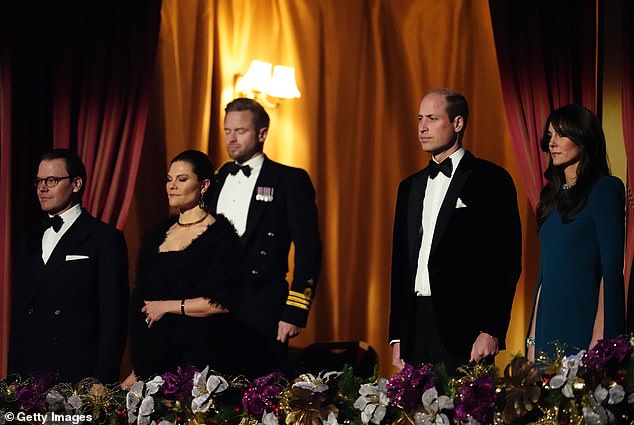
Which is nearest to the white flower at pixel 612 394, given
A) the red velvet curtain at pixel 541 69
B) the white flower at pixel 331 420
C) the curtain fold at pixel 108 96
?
the white flower at pixel 331 420

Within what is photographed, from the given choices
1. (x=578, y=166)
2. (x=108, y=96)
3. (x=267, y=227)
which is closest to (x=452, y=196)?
(x=578, y=166)

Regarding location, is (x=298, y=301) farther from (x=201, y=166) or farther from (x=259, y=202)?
(x=201, y=166)

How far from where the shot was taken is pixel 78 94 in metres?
6.07

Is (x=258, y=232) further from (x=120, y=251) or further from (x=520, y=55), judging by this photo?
(x=520, y=55)

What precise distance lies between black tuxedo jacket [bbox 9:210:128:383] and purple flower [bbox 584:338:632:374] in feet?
7.52

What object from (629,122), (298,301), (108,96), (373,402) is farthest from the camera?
(108,96)

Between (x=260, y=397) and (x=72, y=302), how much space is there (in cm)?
140

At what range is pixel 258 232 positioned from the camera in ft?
17.7

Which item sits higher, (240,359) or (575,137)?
(575,137)

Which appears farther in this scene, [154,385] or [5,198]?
[5,198]

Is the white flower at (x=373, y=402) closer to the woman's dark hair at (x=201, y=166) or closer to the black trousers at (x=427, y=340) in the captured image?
the black trousers at (x=427, y=340)

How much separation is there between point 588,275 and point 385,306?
216 cm

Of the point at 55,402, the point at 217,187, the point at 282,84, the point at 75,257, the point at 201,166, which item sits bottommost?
the point at 55,402

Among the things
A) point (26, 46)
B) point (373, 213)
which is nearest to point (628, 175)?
point (373, 213)
